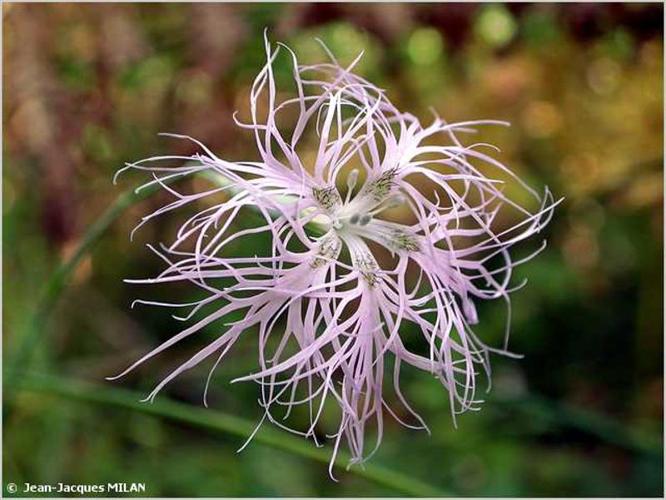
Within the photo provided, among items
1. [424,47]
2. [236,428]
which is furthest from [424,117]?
[236,428]

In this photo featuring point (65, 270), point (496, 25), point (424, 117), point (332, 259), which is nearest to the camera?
point (332, 259)

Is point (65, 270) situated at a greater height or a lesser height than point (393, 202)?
lesser

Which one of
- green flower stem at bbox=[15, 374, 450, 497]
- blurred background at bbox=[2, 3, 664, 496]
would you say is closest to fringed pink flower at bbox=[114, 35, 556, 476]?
green flower stem at bbox=[15, 374, 450, 497]

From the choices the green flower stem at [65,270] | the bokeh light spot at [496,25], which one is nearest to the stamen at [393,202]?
the green flower stem at [65,270]

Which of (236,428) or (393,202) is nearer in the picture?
(393,202)

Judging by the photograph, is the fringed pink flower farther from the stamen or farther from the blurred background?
the blurred background

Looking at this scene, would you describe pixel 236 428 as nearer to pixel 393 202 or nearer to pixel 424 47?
pixel 393 202

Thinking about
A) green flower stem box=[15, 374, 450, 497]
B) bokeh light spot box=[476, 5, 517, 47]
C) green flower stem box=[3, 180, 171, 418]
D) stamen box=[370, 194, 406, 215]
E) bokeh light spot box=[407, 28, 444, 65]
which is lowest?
green flower stem box=[15, 374, 450, 497]

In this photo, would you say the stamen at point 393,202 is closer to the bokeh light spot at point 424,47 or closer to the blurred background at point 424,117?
the blurred background at point 424,117
